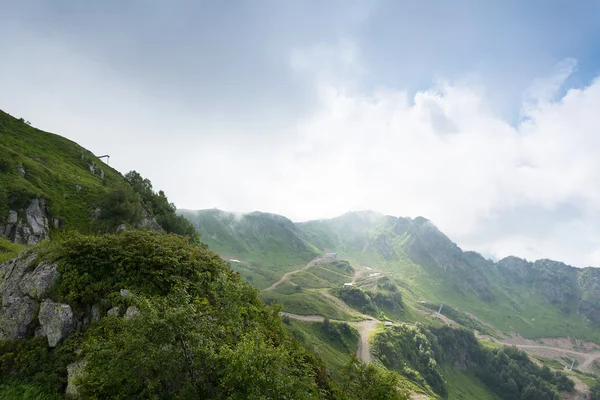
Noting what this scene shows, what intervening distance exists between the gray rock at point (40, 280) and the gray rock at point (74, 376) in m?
4.65

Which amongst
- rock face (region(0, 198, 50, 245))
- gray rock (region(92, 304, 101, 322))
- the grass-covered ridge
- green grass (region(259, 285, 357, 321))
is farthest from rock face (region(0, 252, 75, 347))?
green grass (region(259, 285, 357, 321))

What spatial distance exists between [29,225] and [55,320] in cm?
4346

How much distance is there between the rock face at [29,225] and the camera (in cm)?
4122

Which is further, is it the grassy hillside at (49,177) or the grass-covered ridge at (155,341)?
the grassy hillside at (49,177)

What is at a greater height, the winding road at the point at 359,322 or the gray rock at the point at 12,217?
the gray rock at the point at 12,217

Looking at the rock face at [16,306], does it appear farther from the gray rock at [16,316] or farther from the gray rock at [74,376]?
the gray rock at [74,376]

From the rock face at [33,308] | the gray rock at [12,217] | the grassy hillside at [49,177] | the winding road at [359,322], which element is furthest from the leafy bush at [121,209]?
the winding road at [359,322]

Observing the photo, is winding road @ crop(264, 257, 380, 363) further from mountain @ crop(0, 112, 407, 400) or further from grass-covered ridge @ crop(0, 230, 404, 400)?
grass-covered ridge @ crop(0, 230, 404, 400)

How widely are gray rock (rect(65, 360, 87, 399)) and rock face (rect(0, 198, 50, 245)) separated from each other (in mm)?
41516

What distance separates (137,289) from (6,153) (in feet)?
204

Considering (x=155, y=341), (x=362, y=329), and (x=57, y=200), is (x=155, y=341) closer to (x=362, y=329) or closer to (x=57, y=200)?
(x=57, y=200)

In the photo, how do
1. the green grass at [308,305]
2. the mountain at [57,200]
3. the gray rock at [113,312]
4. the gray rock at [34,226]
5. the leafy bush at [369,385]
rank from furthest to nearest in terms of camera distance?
the green grass at [308,305], the mountain at [57,200], the gray rock at [34,226], the gray rock at [113,312], the leafy bush at [369,385]

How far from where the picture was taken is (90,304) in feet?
48.0

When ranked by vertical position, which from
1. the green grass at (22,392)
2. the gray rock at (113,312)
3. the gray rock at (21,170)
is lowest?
the green grass at (22,392)
